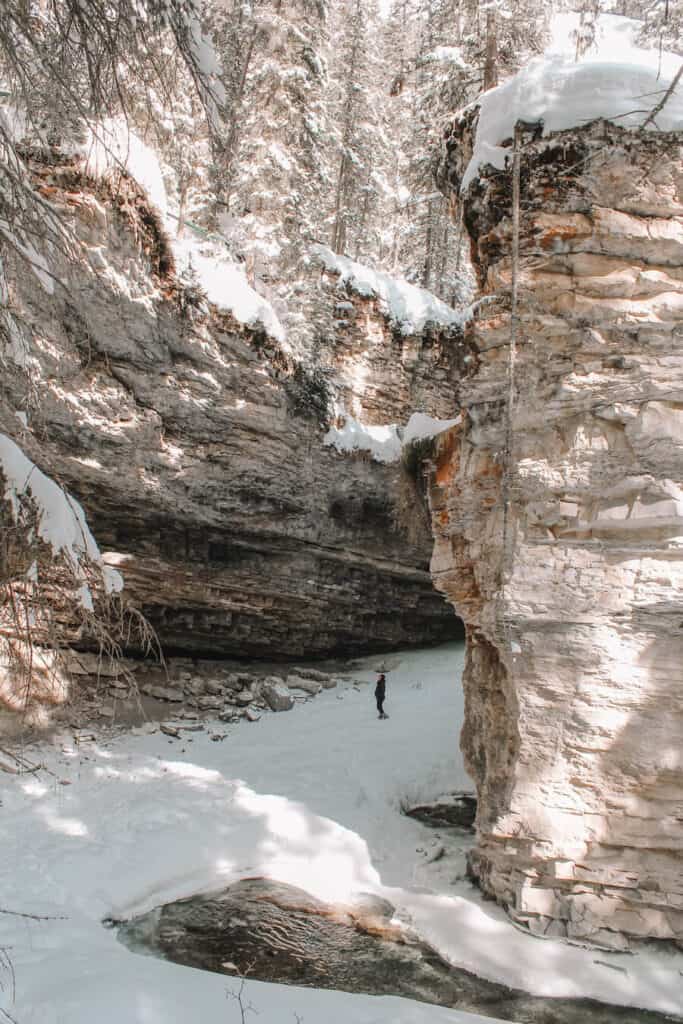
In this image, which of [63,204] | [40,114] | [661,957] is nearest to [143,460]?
[63,204]

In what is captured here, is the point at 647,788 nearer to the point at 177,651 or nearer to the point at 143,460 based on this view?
the point at 143,460

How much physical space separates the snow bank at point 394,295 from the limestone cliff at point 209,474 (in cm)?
195

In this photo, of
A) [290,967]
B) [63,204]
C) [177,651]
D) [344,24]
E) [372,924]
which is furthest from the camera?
[344,24]

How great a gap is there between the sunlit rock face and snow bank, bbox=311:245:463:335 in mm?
10167

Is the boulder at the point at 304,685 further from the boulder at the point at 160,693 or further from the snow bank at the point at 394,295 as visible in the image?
the snow bank at the point at 394,295

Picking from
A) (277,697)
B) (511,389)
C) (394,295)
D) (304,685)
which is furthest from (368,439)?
(511,389)

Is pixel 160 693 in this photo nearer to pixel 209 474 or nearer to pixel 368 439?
pixel 209 474

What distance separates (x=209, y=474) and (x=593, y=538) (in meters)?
9.12

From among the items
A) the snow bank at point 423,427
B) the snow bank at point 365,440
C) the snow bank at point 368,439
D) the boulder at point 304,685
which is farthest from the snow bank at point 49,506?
the boulder at point 304,685

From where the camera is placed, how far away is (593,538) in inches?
305

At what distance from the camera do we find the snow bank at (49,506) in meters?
3.67

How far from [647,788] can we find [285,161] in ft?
55.8

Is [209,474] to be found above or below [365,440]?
below

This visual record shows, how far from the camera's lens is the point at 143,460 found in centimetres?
1377
